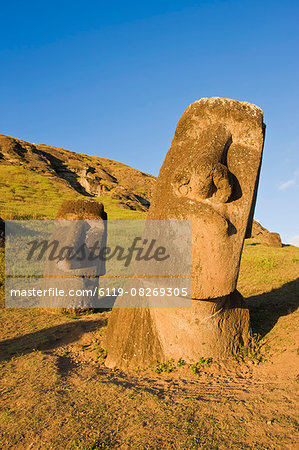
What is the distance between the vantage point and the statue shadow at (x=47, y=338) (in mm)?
A: 6140

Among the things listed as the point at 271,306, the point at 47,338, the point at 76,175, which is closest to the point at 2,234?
the point at 47,338

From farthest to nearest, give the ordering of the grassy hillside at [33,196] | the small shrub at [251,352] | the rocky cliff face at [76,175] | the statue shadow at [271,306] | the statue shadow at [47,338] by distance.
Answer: the rocky cliff face at [76,175] → the grassy hillside at [33,196] → the statue shadow at [271,306] → the statue shadow at [47,338] → the small shrub at [251,352]

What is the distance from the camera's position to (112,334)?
5516 mm

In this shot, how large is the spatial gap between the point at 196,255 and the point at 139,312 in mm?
1536

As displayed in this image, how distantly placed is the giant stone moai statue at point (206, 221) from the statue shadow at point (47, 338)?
5.33 feet

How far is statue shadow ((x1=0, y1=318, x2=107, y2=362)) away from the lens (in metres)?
6.14

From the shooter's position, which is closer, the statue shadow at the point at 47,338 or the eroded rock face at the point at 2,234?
the statue shadow at the point at 47,338

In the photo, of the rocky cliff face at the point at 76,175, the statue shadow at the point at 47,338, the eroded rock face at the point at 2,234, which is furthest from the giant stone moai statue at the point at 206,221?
the rocky cliff face at the point at 76,175

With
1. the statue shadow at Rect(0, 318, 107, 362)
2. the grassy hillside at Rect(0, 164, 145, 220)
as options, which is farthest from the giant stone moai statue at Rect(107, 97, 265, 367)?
the grassy hillside at Rect(0, 164, 145, 220)

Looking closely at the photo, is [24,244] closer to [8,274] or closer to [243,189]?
[8,274]

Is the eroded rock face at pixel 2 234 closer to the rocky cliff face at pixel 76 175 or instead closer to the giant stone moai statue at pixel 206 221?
the giant stone moai statue at pixel 206 221

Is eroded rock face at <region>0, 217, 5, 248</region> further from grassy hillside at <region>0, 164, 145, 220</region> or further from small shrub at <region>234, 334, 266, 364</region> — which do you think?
small shrub at <region>234, 334, 266, 364</region>

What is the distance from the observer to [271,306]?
25.3 ft

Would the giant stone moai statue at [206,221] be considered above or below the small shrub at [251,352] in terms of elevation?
above
